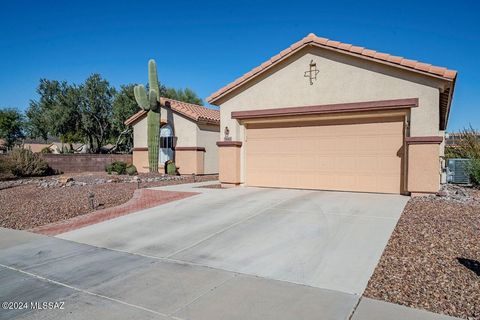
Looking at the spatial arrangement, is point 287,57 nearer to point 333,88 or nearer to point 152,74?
point 333,88

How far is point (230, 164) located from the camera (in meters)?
13.5

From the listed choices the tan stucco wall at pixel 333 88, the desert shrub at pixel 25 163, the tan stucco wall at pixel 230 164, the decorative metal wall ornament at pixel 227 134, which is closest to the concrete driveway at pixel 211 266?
the tan stucco wall at pixel 333 88

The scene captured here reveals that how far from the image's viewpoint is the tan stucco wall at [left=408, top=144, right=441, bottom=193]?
1005 centimetres

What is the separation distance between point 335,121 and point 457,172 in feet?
21.3

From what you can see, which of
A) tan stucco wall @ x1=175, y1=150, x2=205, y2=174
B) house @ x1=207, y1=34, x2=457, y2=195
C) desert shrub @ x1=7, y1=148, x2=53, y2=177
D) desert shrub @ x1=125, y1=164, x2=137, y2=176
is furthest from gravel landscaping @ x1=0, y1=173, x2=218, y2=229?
house @ x1=207, y1=34, x2=457, y2=195

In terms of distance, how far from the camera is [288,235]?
271 inches

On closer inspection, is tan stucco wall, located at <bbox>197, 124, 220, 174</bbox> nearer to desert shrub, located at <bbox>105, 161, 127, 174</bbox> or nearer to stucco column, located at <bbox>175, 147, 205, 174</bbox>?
stucco column, located at <bbox>175, 147, 205, 174</bbox>

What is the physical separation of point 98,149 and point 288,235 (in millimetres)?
32893

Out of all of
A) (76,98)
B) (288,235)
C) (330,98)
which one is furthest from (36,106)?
(288,235)

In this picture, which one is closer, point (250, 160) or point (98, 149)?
point (250, 160)

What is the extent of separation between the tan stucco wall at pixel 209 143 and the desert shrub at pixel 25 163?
364 inches

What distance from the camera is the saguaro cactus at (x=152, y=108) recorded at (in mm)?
20031

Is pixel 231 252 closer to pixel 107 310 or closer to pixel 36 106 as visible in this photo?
pixel 107 310

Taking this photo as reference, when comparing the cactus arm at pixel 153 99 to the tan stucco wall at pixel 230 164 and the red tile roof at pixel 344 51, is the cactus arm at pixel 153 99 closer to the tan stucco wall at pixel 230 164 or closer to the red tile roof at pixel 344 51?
the red tile roof at pixel 344 51
